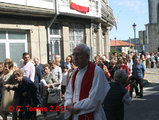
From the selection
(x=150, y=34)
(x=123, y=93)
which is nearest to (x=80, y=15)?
(x=123, y=93)

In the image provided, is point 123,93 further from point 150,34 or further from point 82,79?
point 150,34

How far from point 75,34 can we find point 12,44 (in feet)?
16.8

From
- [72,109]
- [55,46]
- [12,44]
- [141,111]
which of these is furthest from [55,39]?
[72,109]

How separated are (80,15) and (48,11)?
282cm

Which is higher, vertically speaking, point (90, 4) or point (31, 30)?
point (90, 4)

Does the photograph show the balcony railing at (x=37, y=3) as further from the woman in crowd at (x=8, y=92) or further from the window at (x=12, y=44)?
the woman in crowd at (x=8, y=92)

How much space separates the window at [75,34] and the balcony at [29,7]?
108 inches

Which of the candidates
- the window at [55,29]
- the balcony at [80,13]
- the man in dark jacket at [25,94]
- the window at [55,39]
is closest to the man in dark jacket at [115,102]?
the man in dark jacket at [25,94]

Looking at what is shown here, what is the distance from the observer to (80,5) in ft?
52.1

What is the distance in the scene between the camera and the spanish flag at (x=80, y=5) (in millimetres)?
15291

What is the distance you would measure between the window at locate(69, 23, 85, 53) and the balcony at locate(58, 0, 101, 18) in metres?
0.99

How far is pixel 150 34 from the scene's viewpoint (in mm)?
54562

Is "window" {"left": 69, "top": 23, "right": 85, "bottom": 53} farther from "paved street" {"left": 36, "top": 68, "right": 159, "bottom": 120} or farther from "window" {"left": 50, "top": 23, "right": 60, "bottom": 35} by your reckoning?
"paved street" {"left": 36, "top": 68, "right": 159, "bottom": 120}

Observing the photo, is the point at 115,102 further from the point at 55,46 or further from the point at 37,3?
the point at 55,46
